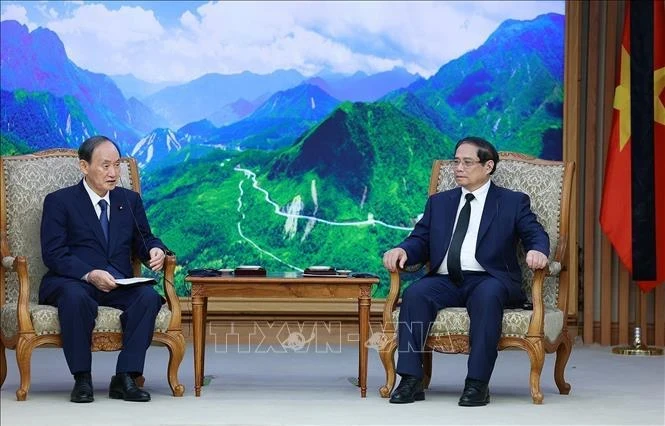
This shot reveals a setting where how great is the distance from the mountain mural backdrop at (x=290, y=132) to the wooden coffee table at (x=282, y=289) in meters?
2.91

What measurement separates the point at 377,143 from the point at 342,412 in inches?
156

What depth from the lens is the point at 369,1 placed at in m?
8.41

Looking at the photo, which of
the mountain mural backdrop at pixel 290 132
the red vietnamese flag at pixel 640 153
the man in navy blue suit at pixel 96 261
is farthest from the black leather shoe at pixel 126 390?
the red vietnamese flag at pixel 640 153

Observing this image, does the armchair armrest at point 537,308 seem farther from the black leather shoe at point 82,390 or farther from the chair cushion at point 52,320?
the black leather shoe at point 82,390

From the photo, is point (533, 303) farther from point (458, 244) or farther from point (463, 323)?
point (458, 244)

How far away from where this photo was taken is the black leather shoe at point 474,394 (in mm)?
4844

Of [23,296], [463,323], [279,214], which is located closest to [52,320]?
[23,296]

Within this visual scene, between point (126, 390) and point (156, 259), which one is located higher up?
point (156, 259)

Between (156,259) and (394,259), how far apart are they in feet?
3.34

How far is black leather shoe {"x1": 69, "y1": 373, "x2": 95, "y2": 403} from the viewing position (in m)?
4.84

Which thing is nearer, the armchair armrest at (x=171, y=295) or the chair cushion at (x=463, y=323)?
the chair cushion at (x=463, y=323)

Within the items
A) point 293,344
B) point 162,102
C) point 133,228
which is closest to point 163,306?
point 133,228

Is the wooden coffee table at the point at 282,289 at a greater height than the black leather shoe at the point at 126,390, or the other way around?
the wooden coffee table at the point at 282,289

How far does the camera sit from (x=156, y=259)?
519 cm
